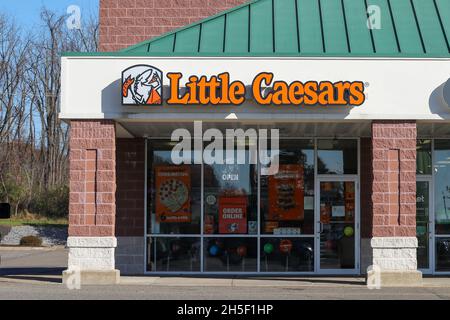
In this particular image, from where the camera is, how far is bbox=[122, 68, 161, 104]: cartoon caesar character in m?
16.5

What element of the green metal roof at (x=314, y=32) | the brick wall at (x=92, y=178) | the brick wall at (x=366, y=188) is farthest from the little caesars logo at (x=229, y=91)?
the brick wall at (x=366, y=188)

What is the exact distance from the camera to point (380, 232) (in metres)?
16.4

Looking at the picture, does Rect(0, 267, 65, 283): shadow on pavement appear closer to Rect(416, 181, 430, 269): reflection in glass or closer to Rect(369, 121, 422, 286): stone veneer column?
Rect(369, 121, 422, 286): stone veneer column

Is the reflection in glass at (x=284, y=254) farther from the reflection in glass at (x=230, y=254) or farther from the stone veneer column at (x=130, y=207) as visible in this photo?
the stone veneer column at (x=130, y=207)

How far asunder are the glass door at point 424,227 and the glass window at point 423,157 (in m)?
0.24

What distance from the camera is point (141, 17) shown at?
20.3 metres

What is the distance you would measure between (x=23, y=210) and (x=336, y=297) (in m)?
40.7

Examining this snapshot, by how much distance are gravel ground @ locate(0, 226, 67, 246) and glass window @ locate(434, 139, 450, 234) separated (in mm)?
24408

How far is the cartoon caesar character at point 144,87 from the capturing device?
54.0 feet

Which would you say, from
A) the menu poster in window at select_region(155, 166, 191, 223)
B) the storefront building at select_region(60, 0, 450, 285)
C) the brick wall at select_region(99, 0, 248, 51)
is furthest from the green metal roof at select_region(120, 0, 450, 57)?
the menu poster in window at select_region(155, 166, 191, 223)

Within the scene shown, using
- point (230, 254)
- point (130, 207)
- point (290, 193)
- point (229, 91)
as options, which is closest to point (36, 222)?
point (130, 207)

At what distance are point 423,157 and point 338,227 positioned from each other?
2914mm

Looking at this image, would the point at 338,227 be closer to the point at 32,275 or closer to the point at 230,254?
the point at 230,254

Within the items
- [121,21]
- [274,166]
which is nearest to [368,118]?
[274,166]
